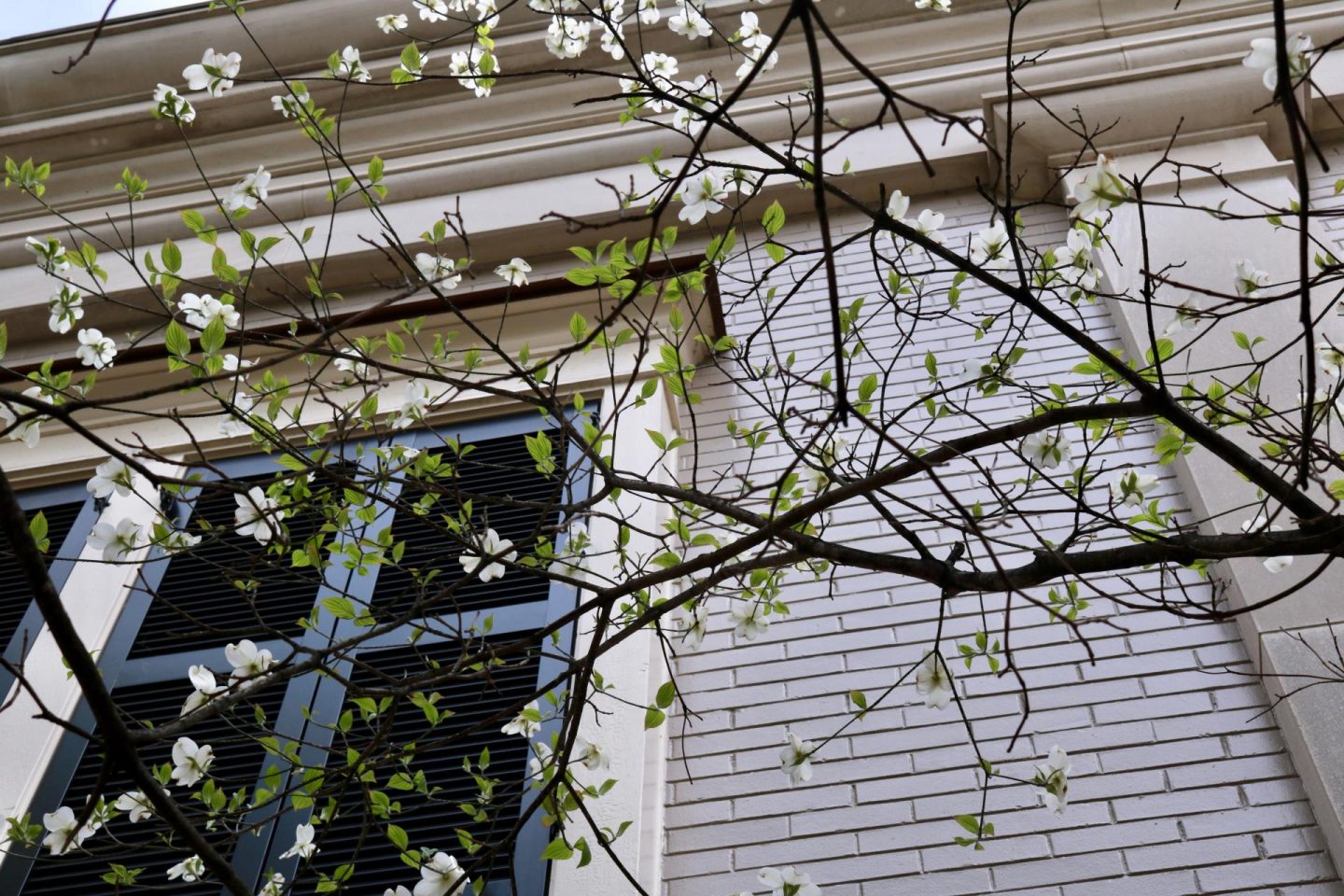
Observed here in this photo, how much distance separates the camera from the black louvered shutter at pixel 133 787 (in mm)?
3367

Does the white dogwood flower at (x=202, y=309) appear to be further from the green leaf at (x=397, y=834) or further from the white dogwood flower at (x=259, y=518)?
the green leaf at (x=397, y=834)

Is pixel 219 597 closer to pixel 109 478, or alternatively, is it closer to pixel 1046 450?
pixel 109 478

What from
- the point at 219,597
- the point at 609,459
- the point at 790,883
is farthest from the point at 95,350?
the point at 790,883

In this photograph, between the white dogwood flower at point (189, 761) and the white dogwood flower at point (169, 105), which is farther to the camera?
the white dogwood flower at point (169, 105)

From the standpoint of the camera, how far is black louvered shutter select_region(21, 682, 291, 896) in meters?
3.37

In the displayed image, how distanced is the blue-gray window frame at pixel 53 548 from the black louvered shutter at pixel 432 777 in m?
1.15

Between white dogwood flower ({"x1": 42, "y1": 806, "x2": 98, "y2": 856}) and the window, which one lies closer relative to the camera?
white dogwood flower ({"x1": 42, "y1": 806, "x2": 98, "y2": 856})

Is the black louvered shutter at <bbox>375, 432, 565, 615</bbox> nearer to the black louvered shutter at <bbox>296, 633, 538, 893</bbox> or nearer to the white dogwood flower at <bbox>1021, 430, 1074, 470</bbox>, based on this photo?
the black louvered shutter at <bbox>296, 633, 538, 893</bbox>

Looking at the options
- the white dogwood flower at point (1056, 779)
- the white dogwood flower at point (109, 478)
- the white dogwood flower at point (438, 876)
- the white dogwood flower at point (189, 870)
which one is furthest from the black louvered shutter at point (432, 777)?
the white dogwood flower at point (1056, 779)

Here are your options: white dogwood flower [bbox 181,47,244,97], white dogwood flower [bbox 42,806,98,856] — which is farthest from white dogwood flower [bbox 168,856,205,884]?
white dogwood flower [bbox 181,47,244,97]

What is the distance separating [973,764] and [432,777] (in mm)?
1394

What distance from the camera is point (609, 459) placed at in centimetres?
274

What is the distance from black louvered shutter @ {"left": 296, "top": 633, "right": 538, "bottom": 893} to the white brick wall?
1.46 ft

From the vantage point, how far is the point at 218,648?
3.91 m
